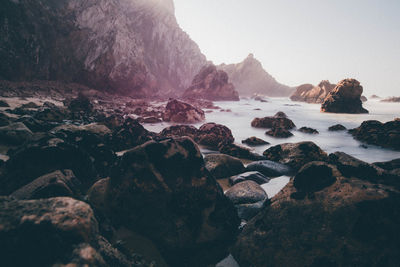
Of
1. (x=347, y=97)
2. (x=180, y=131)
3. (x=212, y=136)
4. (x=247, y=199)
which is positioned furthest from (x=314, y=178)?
(x=347, y=97)

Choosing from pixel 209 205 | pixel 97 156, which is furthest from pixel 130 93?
pixel 209 205

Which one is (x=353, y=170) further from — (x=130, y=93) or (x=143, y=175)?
(x=130, y=93)

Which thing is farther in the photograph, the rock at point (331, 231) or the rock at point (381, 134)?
the rock at point (381, 134)

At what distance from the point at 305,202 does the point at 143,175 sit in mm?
2046

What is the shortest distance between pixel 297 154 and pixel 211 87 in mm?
52594

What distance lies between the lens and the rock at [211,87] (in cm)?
5528

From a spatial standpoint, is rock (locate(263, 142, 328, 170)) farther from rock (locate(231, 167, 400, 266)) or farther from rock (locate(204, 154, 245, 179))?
rock (locate(231, 167, 400, 266))

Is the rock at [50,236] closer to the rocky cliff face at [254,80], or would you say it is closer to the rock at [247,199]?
the rock at [247,199]

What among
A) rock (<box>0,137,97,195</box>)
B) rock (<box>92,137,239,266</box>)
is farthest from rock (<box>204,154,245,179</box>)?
rock (<box>0,137,97,195</box>)

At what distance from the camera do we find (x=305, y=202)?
257cm

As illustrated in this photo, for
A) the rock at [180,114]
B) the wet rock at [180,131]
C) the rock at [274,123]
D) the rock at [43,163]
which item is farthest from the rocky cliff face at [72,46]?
the rock at [274,123]

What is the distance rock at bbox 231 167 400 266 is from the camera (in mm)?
2020

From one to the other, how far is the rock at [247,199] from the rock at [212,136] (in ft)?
12.4

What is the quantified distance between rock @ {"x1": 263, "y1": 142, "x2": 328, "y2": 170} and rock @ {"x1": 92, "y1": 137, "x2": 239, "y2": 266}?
320cm
